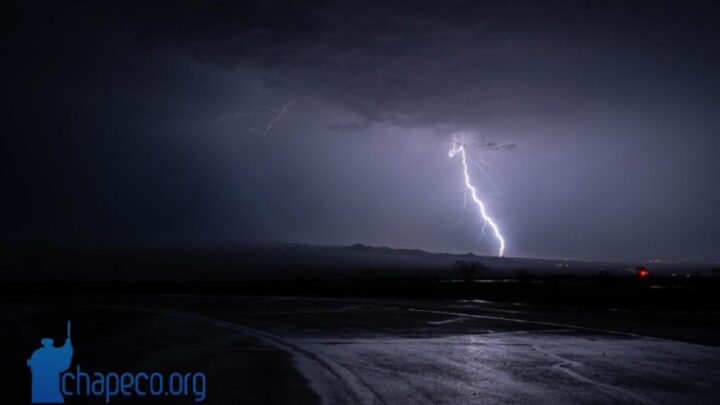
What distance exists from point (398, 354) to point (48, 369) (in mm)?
6037

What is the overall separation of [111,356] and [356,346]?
478 cm

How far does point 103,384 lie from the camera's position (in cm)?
858

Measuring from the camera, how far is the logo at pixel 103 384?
794 centimetres

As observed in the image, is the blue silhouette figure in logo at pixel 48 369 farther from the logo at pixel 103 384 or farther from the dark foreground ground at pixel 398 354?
the dark foreground ground at pixel 398 354

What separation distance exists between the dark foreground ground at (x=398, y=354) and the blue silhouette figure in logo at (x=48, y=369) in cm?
19

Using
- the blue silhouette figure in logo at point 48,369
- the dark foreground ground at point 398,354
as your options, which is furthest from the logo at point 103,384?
the dark foreground ground at point 398,354

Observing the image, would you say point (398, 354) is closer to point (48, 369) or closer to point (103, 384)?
point (103, 384)

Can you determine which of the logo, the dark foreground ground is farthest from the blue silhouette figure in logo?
the dark foreground ground

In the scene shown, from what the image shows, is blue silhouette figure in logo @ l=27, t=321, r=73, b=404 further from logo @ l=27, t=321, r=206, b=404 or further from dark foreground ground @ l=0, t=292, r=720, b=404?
dark foreground ground @ l=0, t=292, r=720, b=404

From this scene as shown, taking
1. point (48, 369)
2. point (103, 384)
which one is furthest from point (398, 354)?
point (48, 369)

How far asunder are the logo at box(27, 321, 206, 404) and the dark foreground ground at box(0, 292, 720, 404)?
208 millimetres

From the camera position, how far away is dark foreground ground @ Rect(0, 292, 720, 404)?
8.13m

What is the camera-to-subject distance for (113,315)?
19.9 m

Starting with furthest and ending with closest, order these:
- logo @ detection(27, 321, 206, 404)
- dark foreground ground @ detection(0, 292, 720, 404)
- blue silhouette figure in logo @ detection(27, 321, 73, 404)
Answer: dark foreground ground @ detection(0, 292, 720, 404)
logo @ detection(27, 321, 206, 404)
blue silhouette figure in logo @ detection(27, 321, 73, 404)
